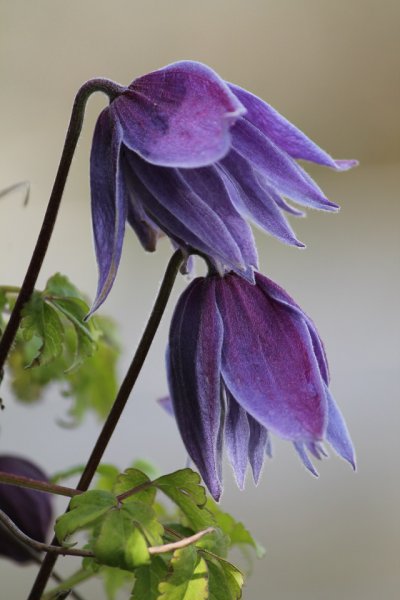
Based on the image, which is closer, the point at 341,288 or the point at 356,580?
the point at 356,580

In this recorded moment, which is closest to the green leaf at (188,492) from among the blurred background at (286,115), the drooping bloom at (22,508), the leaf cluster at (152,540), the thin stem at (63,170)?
the leaf cluster at (152,540)

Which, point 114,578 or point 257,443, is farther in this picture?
point 114,578

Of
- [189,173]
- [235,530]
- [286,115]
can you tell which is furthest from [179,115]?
[286,115]

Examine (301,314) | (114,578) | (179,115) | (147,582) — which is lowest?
(114,578)

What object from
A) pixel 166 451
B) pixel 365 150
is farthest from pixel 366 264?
pixel 166 451

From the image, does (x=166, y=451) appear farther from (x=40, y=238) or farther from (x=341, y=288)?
(x=40, y=238)

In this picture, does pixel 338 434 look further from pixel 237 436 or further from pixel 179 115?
pixel 179 115
